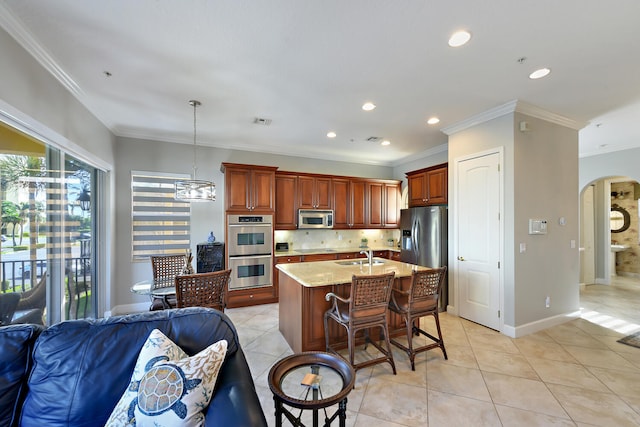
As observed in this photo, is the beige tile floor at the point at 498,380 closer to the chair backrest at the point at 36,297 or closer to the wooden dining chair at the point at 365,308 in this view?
the wooden dining chair at the point at 365,308

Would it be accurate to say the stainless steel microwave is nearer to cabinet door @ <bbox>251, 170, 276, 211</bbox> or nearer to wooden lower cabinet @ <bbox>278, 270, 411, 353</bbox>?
cabinet door @ <bbox>251, 170, 276, 211</bbox>

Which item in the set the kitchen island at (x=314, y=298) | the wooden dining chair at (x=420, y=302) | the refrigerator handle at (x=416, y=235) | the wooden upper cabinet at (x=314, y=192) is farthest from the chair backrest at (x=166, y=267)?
the refrigerator handle at (x=416, y=235)

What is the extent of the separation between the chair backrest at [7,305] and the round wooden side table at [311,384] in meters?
2.27

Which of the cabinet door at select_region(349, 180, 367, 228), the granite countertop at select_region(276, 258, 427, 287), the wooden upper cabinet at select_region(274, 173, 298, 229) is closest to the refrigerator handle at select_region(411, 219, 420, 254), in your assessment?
the granite countertop at select_region(276, 258, 427, 287)

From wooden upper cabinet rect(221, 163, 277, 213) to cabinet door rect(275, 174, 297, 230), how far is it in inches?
11.0

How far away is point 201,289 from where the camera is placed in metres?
2.72

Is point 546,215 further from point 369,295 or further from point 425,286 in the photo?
point 369,295

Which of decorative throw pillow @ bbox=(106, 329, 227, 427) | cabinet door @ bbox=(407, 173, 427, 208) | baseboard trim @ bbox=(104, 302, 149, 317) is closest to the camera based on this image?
decorative throw pillow @ bbox=(106, 329, 227, 427)

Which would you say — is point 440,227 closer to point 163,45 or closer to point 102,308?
point 163,45

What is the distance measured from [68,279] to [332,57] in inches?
146

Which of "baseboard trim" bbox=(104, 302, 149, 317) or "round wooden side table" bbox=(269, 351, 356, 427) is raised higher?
"round wooden side table" bbox=(269, 351, 356, 427)

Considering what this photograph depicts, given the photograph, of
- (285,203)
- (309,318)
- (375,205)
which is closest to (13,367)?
(309,318)

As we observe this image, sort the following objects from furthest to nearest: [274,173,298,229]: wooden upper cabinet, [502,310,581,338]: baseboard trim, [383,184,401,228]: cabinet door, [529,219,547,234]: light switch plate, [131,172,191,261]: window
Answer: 1. [383,184,401,228]: cabinet door
2. [274,173,298,229]: wooden upper cabinet
3. [131,172,191,261]: window
4. [529,219,547,234]: light switch plate
5. [502,310,581,338]: baseboard trim

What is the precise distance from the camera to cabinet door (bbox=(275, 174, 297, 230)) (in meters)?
5.23
